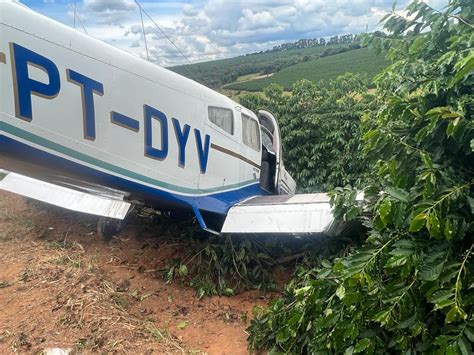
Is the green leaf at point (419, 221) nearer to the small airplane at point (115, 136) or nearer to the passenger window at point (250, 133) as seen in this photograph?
the small airplane at point (115, 136)

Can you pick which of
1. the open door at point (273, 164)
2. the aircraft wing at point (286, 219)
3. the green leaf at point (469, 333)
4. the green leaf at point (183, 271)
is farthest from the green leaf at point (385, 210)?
the open door at point (273, 164)

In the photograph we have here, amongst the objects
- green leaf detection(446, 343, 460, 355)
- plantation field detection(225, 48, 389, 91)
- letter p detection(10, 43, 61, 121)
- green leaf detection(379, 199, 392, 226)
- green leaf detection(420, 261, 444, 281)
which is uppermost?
letter p detection(10, 43, 61, 121)

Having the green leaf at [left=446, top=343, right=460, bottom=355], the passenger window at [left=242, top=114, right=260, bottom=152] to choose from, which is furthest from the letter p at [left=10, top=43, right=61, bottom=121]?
the green leaf at [left=446, top=343, right=460, bottom=355]

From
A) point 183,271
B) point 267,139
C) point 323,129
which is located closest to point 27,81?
point 183,271

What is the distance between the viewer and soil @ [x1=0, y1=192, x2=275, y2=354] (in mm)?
4035

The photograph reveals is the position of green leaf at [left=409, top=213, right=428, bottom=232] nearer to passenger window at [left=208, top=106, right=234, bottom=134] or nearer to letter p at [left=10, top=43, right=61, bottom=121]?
letter p at [left=10, top=43, right=61, bottom=121]

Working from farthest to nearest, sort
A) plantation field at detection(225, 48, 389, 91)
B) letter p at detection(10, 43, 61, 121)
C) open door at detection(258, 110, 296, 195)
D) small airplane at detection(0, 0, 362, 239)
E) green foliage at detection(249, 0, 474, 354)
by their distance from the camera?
1. plantation field at detection(225, 48, 389, 91)
2. open door at detection(258, 110, 296, 195)
3. small airplane at detection(0, 0, 362, 239)
4. letter p at detection(10, 43, 61, 121)
5. green foliage at detection(249, 0, 474, 354)

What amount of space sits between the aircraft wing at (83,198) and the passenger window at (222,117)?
166cm

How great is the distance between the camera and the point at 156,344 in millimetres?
4113

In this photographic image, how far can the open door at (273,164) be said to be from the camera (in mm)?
7273

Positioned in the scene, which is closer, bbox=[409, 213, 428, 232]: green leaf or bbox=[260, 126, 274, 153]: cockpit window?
bbox=[409, 213, 428, 232]: green leaf

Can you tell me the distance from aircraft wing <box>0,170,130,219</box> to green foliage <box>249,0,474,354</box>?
2251 millimetres

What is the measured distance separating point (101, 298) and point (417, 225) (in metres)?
3.53

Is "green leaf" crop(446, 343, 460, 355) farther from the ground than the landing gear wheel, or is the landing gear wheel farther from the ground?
"green leaf" crop(446, 343, 460, 355)
